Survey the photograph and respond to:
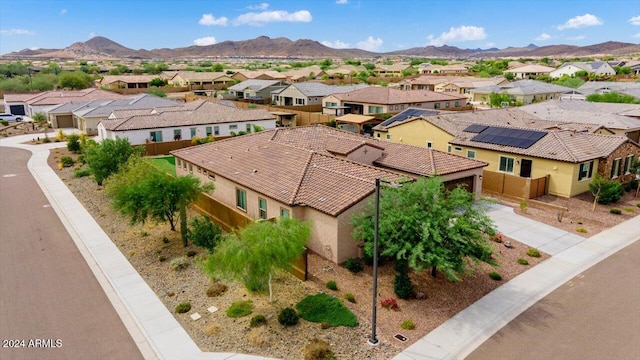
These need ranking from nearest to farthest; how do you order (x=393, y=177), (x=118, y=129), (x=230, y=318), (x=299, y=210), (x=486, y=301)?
(x=230, y=318), (x=486, y=301), (x=299, y=210), (x=393, y=177), (x=118, y=129)

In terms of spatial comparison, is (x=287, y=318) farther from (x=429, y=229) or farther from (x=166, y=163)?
(x=166, y=163)

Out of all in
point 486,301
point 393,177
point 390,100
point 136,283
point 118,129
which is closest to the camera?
point 486,301

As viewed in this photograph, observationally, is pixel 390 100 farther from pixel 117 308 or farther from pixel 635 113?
pixel 117 308

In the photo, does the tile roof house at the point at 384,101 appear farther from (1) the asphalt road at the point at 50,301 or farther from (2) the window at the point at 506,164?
(1) the asphalt road at the point at 50,301

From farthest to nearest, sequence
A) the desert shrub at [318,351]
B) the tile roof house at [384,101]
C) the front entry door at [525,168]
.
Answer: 1. the tile roof house at [384,101]
2. the front entry door at [525,168]
3. the desert shrub at [318,351]

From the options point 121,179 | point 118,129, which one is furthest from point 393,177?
point 118,129

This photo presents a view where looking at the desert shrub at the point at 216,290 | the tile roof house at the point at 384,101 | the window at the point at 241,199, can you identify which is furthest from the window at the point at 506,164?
the tile roof house at the point at 384,101

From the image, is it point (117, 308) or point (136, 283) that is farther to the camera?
point (136, 283)
